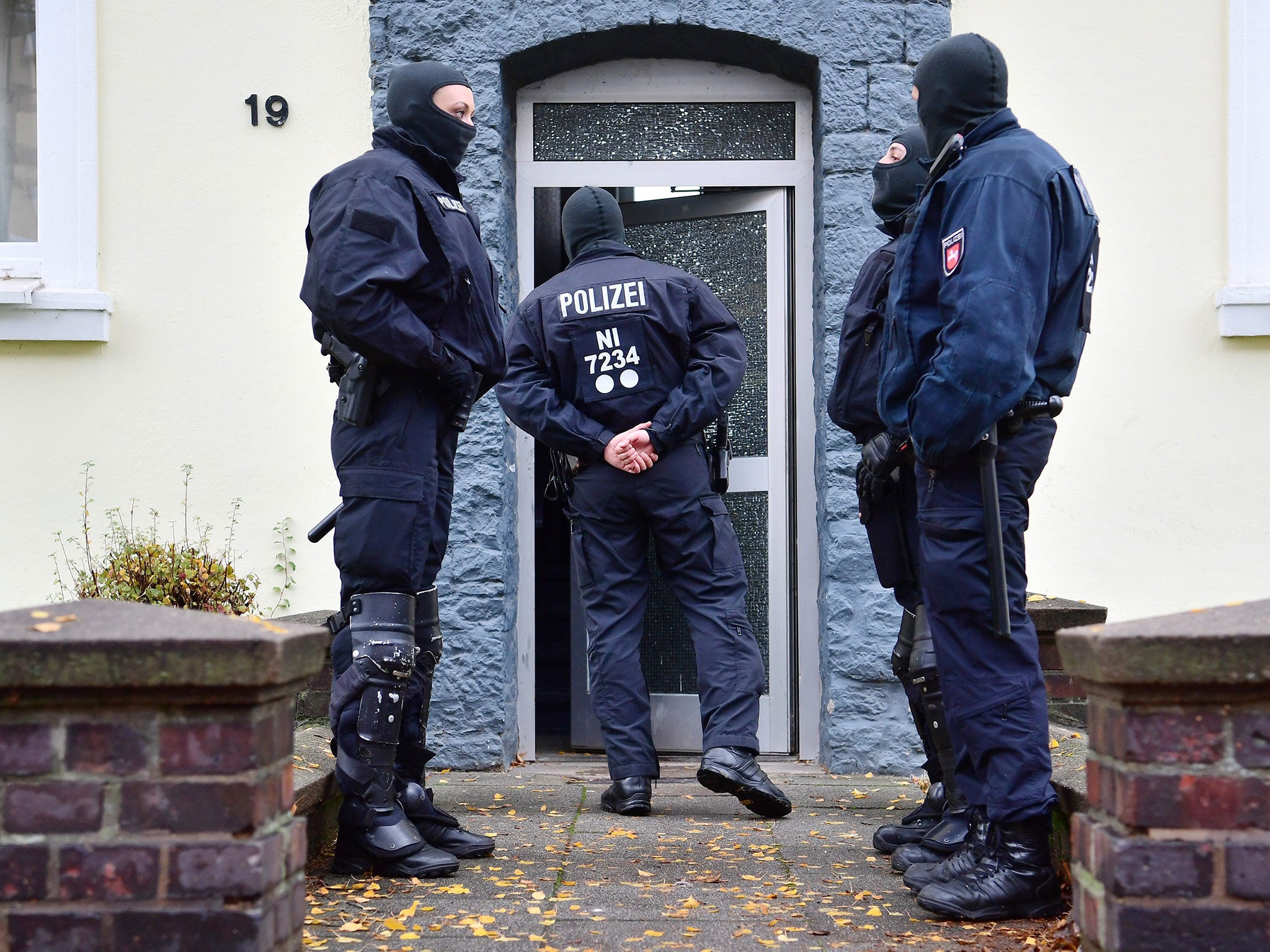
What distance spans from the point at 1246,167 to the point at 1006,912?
10.9 feet

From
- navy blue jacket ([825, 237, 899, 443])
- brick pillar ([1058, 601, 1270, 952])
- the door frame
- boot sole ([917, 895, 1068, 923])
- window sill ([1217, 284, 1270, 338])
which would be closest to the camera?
brick pillar ([1058, 601, 1270, 952])

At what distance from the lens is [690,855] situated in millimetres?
3666

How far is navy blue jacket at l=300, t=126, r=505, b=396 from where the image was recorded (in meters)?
3.28

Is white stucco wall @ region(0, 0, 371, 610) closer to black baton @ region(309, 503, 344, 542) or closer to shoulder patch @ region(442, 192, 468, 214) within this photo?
black baton @ region(309, 503, 344, 542)

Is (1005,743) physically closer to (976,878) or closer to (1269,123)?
(976,878)

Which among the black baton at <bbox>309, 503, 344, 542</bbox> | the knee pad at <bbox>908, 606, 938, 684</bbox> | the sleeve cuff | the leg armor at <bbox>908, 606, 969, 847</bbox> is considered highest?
the sleeve cuff

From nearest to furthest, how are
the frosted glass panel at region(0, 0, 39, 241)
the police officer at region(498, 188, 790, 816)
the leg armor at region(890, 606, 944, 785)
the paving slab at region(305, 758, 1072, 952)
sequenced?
the paving slab at region(305, 758, 1072, 952) < the leg armor at region(890, 606, 944, 785) < the police officer at region(498, 188, 790, 816) < the frosted glass panel at region(0, 0, 39, 241)

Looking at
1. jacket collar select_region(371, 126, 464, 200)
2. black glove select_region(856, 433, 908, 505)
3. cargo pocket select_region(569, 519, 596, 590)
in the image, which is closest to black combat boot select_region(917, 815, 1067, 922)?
black glove select_region(856, 433, 908, 505)

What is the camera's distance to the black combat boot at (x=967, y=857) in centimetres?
301

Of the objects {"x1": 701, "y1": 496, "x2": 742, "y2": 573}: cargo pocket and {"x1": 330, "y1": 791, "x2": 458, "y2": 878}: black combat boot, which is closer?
{"x1": 330, "y1": 791, "x2": 458, "y2": 878}: black combat boot

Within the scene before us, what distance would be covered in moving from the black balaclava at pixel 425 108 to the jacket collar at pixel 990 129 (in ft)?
4.56

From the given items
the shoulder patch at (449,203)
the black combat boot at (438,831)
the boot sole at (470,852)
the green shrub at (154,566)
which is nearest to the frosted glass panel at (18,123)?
the green shrub at (154,566)

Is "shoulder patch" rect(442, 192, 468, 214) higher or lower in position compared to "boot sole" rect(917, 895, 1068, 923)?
higher

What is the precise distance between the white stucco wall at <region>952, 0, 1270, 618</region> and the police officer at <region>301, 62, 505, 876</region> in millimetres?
2640
